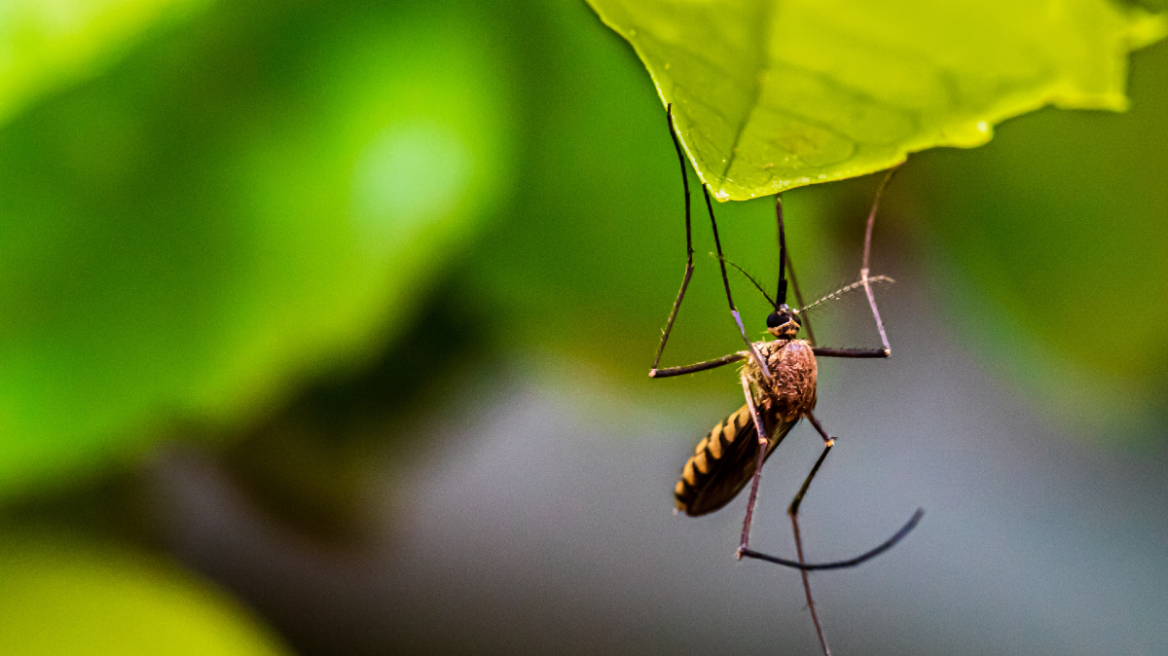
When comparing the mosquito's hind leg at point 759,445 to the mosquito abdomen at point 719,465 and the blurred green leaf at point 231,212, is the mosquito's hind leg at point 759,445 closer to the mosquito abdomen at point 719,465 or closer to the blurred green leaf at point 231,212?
the mosquito abdomen at point 719,465

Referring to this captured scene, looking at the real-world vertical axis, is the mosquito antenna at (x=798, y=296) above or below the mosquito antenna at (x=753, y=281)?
above

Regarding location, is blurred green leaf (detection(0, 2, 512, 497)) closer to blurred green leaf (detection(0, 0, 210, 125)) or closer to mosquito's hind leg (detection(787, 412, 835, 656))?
blurred green leaf (detection(0, 0, 210, 125))

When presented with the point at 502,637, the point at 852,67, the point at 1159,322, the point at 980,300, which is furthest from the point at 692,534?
the point at 852,67

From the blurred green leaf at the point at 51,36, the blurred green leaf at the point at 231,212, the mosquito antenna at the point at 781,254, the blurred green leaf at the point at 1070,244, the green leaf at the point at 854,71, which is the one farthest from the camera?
the blurred green leaf at the point at 1070,244

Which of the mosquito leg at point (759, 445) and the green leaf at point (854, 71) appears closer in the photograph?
the green leaf at point (854, 71)

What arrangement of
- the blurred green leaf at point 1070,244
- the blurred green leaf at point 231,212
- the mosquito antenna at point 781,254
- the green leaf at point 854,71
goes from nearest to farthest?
the green leaf at point 854,71
the blurred green leaf at point 231,212
the mosquito antenna at point 781,254
the blurred green leaf at point 1070,244

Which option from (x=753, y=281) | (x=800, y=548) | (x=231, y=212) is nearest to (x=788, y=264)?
(x=753, y=281)

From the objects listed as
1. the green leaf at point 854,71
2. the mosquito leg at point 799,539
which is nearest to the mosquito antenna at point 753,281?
the mosquito leg at point 799,539
